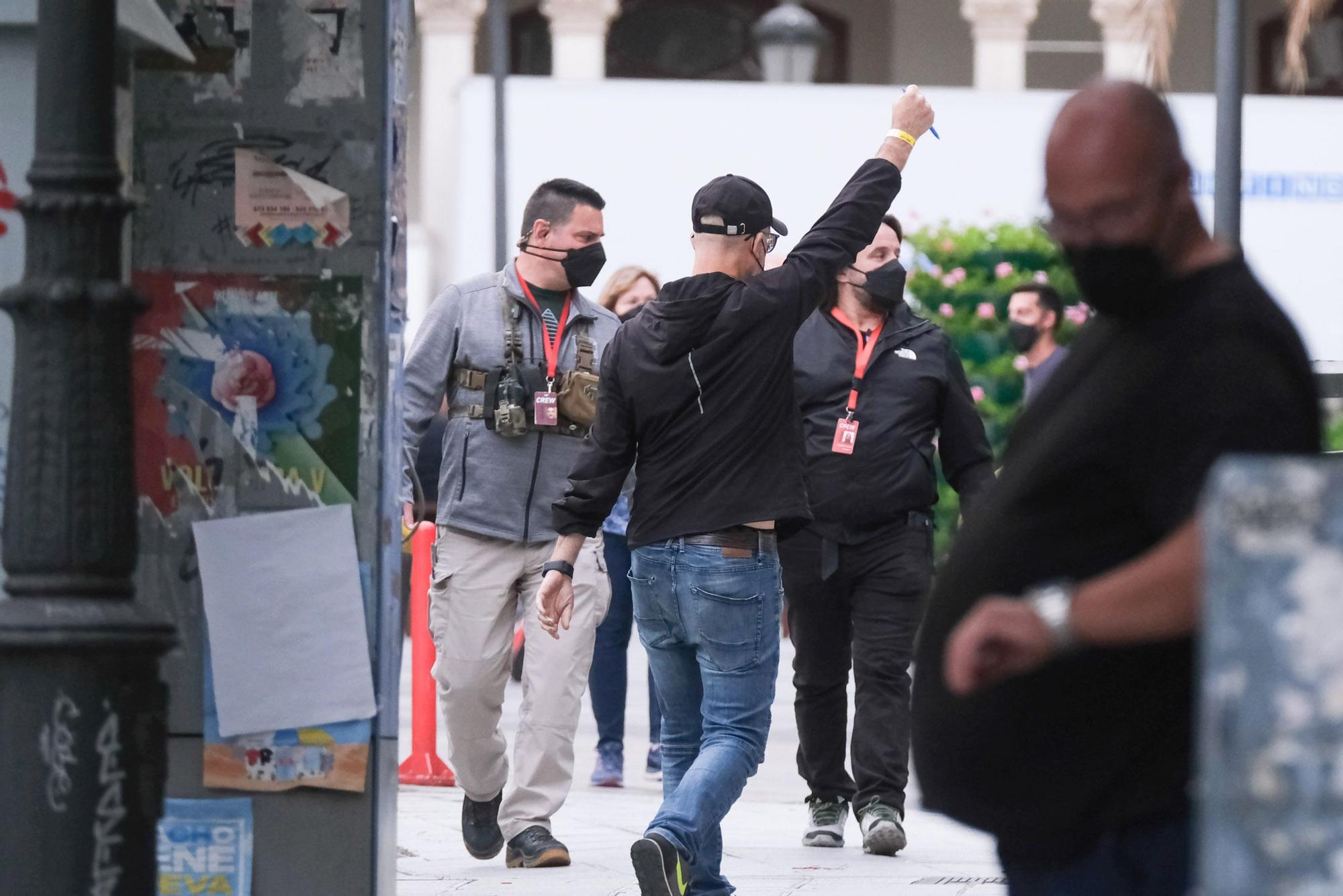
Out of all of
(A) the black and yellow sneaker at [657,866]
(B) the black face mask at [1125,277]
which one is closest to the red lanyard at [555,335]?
(A) the black and yellow sneaker at [657,866]

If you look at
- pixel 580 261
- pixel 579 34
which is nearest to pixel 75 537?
pixel 580 261

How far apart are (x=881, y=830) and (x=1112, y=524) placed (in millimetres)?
4208

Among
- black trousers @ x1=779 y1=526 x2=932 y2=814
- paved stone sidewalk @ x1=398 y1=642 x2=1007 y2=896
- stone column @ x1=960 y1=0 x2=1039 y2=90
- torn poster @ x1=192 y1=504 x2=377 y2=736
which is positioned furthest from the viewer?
stone column @ x1=960 y1=0 x2=1039 y2=90

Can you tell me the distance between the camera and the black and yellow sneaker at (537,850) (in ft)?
21.2

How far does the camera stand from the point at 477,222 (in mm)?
16312

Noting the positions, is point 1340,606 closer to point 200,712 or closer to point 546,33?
point 200,712

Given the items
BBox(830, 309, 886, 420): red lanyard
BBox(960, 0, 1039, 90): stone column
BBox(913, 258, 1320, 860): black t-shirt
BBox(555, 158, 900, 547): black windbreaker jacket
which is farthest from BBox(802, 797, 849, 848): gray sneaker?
BBox(960, 0, 1039, 90): stone column

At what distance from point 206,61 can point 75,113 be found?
3.38ft

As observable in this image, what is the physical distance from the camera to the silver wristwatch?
2609 millimetres

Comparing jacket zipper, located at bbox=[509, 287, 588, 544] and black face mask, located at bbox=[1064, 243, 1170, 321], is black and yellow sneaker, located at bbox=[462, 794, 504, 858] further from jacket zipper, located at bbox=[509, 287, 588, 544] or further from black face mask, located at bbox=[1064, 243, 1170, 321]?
black face mask, located at bbox=[1064, 243, 1170, 321]

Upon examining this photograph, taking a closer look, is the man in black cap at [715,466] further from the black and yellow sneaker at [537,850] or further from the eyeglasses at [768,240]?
the black and yellow sneaker at [537,850]

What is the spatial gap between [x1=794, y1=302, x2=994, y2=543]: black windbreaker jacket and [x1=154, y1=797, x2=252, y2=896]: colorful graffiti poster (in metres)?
2.89

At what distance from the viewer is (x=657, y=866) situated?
5008 mm

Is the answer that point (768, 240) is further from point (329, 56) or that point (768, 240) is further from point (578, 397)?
point (329, 56)
